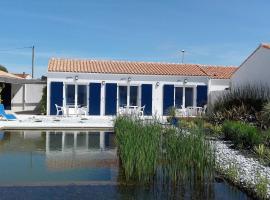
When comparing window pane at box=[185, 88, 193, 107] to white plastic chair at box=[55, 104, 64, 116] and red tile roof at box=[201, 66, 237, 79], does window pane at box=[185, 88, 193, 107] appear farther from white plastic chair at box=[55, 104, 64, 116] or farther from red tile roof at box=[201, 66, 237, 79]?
white plastic chair at box=[55, 104, 64, 116]

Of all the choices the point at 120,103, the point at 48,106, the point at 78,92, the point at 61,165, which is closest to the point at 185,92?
the point at 120,103

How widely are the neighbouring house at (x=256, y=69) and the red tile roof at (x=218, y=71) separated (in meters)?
3.31

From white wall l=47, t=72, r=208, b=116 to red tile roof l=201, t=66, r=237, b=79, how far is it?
41.6 inches

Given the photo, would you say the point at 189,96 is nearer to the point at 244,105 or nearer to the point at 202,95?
the point at 202,95

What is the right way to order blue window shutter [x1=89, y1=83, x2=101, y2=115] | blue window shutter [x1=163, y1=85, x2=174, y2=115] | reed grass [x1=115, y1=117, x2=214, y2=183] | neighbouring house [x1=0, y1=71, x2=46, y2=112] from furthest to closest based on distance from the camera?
1. neighbouring house [x1=0, y1=71, x2=46, y2=112]
2. blue window shutter [x1=163, y1=85, x2=174, y2=115]
3. blue window shutter [x1=89, y1=83, x2=101, y2=115]
4. reed grass [x1=115, y1=117, x2=214, y2=183]

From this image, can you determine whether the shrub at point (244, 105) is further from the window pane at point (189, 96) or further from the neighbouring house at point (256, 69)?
the window pane at point (189, 96)

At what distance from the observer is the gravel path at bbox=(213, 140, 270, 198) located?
8272mm

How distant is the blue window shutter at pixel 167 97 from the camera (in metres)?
29.1

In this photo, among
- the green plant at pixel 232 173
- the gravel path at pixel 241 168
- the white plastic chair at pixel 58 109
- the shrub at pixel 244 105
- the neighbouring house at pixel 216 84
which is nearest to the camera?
the gravel path at pixel 241 168

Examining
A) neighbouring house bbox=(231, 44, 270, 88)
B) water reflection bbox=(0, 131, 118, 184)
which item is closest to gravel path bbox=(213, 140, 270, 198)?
water reflection bbox=(0, 131, 118, 184)

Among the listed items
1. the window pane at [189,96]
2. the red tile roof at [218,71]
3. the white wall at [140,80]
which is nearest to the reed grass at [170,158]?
the white wall at [140,80]

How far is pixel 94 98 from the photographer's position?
28.0m

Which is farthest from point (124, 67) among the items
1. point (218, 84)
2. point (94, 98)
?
point (218, 84)

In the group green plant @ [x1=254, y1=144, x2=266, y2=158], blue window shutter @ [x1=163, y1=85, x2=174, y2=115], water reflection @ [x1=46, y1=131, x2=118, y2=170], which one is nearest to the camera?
water reflection @ [x1=46, y1=131, x2=118, y2=170]
